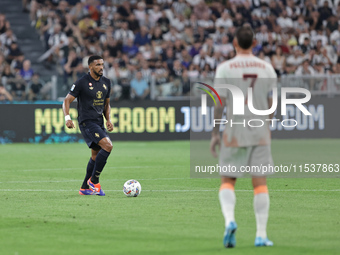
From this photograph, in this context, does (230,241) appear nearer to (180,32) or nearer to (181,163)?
(181,163)

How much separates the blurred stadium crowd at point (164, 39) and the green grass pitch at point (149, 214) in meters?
7.66

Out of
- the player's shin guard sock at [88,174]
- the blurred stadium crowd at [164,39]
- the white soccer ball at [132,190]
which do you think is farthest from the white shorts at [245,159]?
the blurred stadium crowd at [164,39]

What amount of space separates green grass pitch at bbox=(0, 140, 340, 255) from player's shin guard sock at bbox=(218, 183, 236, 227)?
1.07ft

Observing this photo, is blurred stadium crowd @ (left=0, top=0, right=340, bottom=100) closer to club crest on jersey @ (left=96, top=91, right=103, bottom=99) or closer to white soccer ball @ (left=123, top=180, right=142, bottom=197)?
club crest on jersey @ (left=96, top=91, right=103, bottom=99)

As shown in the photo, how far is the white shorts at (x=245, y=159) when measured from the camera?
7332 millimetres

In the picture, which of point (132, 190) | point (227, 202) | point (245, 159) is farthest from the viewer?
point (132, 190)

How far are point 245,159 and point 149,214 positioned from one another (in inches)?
110

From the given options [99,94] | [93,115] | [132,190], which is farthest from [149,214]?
[99,94]

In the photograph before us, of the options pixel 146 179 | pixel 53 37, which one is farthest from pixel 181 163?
pixel 53 37

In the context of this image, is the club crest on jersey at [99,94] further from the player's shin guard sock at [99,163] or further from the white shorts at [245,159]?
the white shorts at [245,159]

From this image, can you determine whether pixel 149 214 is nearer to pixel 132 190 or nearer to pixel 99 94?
pixel 132 190

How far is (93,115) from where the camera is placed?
12.5m

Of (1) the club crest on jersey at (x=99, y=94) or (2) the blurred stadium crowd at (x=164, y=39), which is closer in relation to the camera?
(1) the club crest on jersey at (x=99, y=94)

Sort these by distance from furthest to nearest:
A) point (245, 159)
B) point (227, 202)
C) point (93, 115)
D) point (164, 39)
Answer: point (164, 39), point (93, 115), point (245, 159), point (227, 202)
